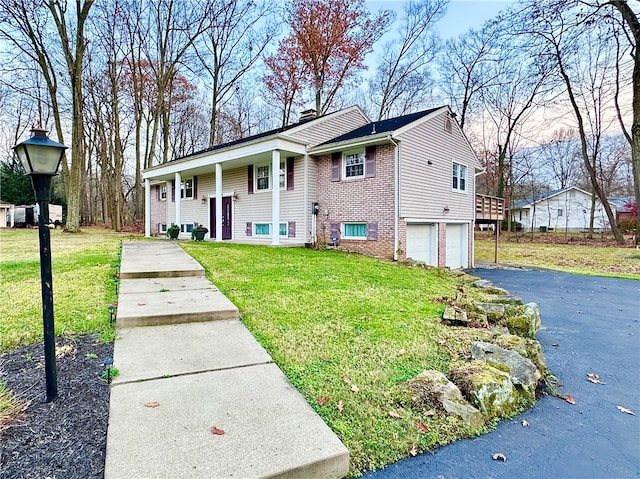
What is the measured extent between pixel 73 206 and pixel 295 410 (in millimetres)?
19410

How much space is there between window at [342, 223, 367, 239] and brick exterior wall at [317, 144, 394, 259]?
14 cm

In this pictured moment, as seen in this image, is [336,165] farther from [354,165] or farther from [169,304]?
[169,304]

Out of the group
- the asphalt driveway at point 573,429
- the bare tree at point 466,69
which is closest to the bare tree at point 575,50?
the bare tree at point 466,69

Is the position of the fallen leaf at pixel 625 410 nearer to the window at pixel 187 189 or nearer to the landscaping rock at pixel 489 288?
Answer: the landscaping rock at pixel 489 288

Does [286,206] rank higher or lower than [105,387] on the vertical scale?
higher

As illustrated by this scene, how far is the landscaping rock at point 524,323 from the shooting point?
16.2 ft

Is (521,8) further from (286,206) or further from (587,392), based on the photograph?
(587,392)

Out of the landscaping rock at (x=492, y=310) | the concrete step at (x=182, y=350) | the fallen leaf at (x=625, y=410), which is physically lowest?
the fallen leaf at (x=625, y=410)

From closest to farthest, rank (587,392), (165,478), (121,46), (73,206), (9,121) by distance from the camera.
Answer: (165,478)
(587,392)
(73,206)
(121,46)
(9,121)

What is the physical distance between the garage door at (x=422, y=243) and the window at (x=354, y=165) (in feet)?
7.97

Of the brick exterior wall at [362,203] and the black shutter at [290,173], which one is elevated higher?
the black shutter at [290,173]

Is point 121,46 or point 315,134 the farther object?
point 121,46

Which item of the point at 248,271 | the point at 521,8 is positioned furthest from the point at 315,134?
the point at 521,8

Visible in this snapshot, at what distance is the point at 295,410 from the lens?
7.91 feet
